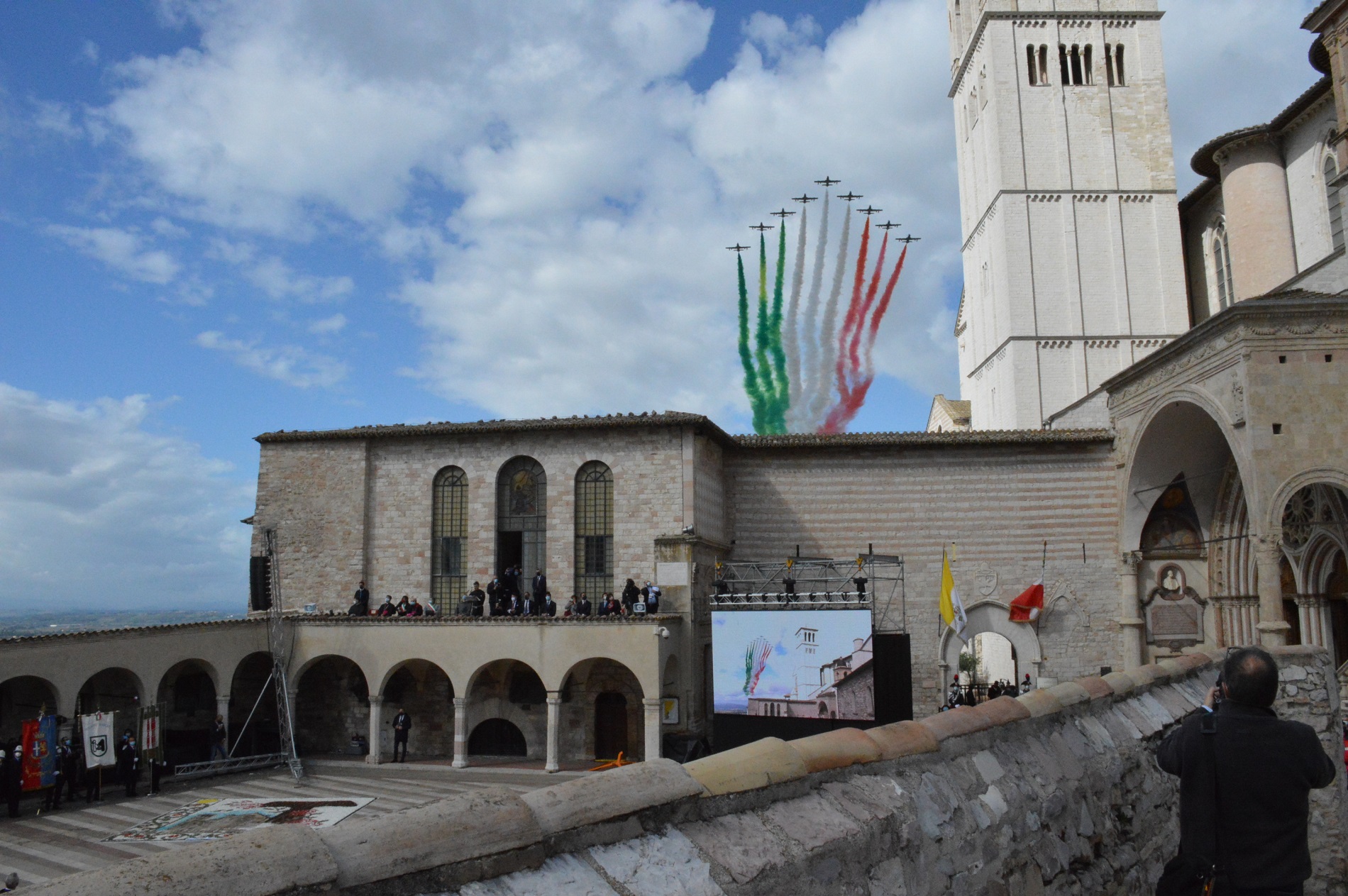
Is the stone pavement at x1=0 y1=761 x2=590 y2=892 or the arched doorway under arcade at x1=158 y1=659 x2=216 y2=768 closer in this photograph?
the stone pavement at x1=0 y1=761 x2=590 y2=892

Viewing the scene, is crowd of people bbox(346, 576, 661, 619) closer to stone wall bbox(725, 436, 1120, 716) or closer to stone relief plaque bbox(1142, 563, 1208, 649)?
stone wall bbox(725, 436, 1120, 716)

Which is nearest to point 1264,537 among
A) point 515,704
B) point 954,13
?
point 515,704

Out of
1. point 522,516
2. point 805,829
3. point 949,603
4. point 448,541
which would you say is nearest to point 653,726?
point 522,516

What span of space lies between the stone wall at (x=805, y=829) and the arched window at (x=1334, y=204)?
840 inches

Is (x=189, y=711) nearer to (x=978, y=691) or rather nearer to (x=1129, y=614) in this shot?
(x=978, y=691)

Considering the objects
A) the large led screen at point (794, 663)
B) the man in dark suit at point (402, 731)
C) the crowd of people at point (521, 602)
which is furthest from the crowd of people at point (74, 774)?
the large led screen at point (794, 663)

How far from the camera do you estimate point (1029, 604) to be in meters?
24.3

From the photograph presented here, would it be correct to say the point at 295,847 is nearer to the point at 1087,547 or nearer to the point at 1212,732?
the point at 1212,732

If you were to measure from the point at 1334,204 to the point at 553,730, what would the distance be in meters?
23.8

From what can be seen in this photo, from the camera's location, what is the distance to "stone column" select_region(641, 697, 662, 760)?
21.1 m

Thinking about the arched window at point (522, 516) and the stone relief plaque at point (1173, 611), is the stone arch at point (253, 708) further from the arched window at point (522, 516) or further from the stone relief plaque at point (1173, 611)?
the stone relief plaque at point (1173, 611)

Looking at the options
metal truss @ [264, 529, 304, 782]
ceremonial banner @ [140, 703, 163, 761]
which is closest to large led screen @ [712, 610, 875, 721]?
metal truss @ [264, 529, 304, 782]

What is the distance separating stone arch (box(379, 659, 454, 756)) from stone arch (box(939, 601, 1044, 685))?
12.6m

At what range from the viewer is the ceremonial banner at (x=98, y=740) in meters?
18.8
